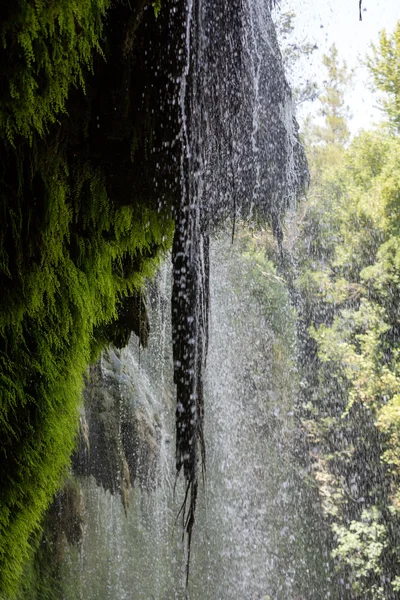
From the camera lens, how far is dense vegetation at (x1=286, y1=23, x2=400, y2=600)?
9.29 metres

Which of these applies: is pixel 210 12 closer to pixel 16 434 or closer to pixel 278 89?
pixel 16 434

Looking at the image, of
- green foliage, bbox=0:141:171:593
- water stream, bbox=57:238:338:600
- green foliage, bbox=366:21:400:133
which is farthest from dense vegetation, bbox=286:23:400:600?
green foliage, bbox=0:141:171:593

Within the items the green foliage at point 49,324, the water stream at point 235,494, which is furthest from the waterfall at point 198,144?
the water stream at point 235,494

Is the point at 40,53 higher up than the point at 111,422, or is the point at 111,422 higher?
the point at 40,53

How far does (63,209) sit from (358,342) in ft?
29.6

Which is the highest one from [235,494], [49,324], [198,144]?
[198,144]

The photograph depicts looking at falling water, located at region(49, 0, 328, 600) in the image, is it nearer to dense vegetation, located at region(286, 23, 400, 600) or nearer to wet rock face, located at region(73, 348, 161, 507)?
wet rock face, located at region(73, 348, 161, 507)

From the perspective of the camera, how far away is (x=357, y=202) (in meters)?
10.4

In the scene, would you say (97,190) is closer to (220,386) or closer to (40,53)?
(40,53)

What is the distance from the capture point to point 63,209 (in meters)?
1.81

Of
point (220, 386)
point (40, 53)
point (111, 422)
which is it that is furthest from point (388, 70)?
point (40, 53)

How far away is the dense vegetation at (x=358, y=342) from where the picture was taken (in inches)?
366

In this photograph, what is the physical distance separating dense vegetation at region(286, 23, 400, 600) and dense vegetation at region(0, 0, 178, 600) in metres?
7.65

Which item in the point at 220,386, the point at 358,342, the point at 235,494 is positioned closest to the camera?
the point at 358,342
